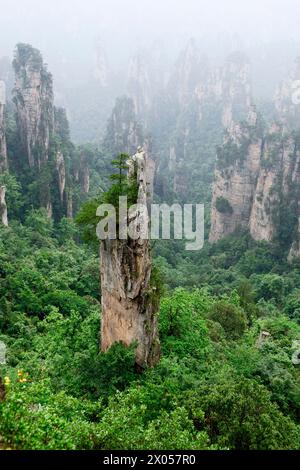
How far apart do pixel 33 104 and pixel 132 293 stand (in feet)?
124

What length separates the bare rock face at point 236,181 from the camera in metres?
49.9

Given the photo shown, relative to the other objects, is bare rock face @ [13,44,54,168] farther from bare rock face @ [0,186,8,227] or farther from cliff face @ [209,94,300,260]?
cliff face @ [209,94,300,260]

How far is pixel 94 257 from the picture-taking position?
31797 millimetres

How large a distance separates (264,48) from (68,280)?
127593 mm

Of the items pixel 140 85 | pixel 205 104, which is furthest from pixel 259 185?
pixel 140 85

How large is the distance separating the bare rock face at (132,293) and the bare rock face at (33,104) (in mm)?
32648

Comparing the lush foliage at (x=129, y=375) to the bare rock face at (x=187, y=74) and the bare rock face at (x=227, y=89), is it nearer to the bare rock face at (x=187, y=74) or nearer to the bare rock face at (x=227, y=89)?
the bare rock face at (x=227, y=89)

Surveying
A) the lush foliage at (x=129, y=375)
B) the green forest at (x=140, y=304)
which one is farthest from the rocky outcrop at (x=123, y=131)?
the lush foliage at (x=129, y=375)

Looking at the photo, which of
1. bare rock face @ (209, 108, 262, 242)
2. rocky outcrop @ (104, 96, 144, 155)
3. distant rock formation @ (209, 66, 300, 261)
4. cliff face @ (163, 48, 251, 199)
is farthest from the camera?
cliff face @ (163, 48, 251, 199)

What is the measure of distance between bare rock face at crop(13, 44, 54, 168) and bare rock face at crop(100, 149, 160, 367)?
32648mm

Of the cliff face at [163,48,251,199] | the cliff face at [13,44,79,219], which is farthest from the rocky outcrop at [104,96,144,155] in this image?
the cliff face at [13,44,79,219]

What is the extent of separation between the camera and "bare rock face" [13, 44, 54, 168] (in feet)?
152

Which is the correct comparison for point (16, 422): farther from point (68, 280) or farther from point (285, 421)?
point (68, 280)

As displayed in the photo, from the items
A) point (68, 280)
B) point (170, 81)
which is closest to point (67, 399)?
point (68, 280)
